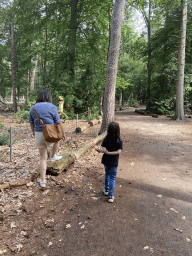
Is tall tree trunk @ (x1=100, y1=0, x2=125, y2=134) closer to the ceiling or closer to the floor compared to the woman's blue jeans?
closer to the ceiling

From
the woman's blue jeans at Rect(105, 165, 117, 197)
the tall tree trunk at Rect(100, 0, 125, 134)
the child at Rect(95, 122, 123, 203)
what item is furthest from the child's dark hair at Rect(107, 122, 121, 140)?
the tall tree trunk at Rect(100, 0, 125, 134)

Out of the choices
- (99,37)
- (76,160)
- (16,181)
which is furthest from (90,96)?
(16,181)

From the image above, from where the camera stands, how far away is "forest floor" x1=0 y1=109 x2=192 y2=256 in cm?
253

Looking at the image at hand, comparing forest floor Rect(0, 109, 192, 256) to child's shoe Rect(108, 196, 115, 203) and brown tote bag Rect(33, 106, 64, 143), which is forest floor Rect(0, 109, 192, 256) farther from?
brown tote bag Rect(33, 106, 64, 143)

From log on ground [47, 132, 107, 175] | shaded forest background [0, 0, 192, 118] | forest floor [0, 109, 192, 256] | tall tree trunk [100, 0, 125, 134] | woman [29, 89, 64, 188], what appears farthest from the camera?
shaded forest background [0, 0, 192, 118]

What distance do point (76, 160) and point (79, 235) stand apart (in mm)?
3066

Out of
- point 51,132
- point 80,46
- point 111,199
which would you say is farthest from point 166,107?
point 51,132

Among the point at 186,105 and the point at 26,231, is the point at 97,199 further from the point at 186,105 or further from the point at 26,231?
the point at 186,105

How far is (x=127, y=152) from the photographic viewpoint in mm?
6949

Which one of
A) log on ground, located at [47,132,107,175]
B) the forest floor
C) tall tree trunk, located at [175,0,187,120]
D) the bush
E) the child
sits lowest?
the forest floor

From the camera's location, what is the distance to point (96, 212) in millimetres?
3281

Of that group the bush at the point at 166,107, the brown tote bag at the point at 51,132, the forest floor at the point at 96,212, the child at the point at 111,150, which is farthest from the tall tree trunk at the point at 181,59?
the brown tote bag at the point at 51,132

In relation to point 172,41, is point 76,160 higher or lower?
lower

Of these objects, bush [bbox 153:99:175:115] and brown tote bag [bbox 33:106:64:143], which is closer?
brown tote bag [bbox 33:106:64:143]
